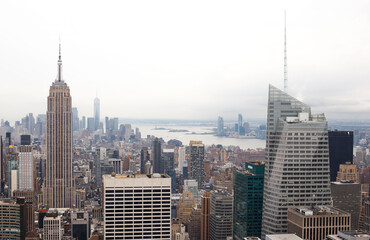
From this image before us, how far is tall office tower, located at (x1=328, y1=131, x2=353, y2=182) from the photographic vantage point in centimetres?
1617

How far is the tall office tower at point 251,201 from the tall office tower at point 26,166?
17386 mm

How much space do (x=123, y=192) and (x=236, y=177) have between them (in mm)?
5471

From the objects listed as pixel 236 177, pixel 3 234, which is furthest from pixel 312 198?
pixel 3 234

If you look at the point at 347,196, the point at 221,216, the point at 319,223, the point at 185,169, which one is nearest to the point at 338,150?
the point at 347,196

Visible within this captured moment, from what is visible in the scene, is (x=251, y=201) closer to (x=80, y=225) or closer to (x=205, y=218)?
(x=205, y=218)

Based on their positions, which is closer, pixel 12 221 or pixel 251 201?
pixel 251 201

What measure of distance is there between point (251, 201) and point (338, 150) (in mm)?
4928

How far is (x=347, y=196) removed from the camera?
16609 mm

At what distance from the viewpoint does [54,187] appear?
32531 mm

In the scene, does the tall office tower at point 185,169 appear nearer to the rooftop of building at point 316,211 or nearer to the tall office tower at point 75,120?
the tall office tower at point 75,120

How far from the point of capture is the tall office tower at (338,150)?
16166 mm

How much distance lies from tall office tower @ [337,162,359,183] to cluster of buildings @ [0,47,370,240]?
54 mm

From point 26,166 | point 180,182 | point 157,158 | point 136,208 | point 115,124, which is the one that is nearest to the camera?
point 136,208

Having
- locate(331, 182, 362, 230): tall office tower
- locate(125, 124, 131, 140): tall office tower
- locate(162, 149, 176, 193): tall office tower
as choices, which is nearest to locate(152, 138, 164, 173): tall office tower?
locate(162, 149, 176, 193): tall office tower
